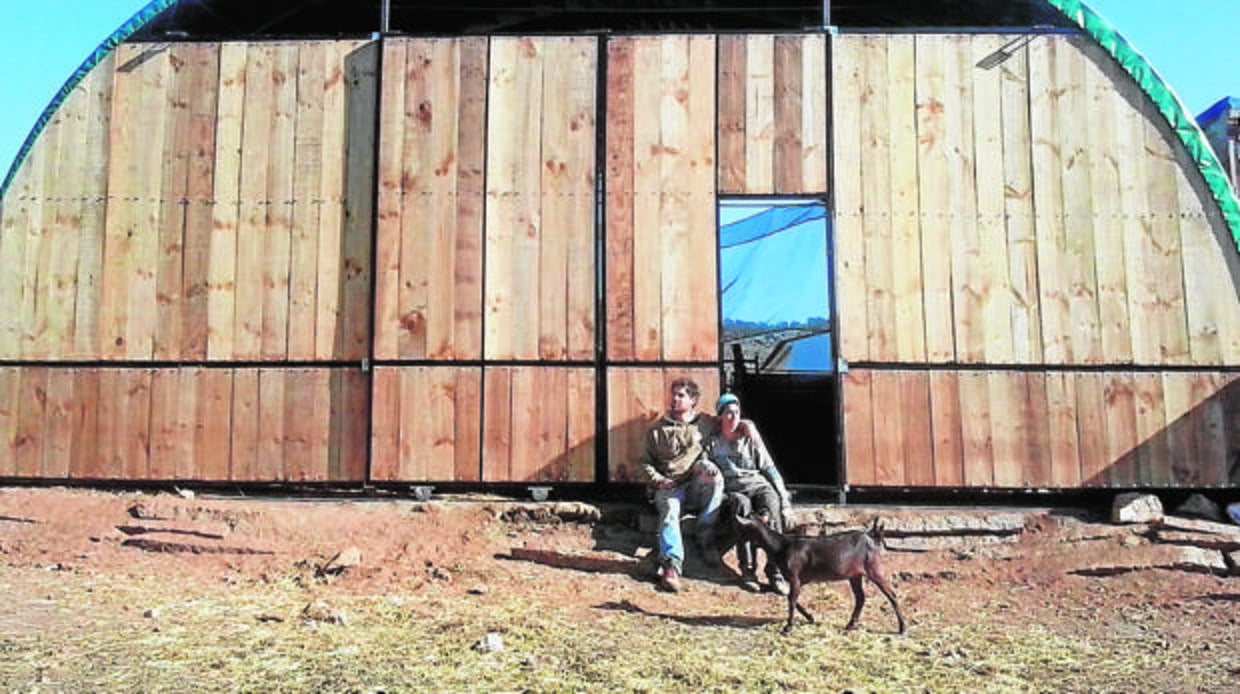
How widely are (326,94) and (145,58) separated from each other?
1.65 meters

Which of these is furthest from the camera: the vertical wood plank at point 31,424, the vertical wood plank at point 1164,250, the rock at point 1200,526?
the vertical wood plank at point 31,424

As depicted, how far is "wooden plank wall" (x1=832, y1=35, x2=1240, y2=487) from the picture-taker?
773 centimetres

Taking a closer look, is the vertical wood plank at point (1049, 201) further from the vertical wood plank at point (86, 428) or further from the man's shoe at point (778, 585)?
the vertical wood plank at point (86, 428)

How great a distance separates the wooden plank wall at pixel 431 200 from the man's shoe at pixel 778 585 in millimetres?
2945

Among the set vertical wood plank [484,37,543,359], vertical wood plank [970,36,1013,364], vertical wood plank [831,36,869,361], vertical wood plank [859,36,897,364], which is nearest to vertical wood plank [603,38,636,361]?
vertical wood plank [484,37,543,359]

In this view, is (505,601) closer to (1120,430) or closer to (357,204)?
(357,204)

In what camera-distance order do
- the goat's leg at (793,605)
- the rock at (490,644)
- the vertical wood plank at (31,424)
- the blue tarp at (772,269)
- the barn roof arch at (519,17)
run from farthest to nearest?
the blue tarp at (772,269), the barn roof arch at (519,17), the vertical wood plank at (31,424), the goat's leg at (793,605), the rock at (490,644)

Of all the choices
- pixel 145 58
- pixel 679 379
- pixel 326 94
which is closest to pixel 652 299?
pixel 679 379

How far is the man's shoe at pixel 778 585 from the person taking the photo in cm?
657

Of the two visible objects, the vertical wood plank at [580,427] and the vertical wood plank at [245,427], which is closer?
the vertical wood plank at [580,427]

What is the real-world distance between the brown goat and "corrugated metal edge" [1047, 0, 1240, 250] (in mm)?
4468

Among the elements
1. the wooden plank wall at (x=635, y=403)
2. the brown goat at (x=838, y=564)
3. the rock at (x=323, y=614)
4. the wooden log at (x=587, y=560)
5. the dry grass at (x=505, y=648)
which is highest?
the wooden plank wall at (x=635, y=403)

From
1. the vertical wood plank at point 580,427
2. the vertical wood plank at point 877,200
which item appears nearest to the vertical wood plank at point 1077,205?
the vertical wood plank at point 877,200

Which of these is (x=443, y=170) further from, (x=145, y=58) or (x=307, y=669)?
(x=307, y=669)
